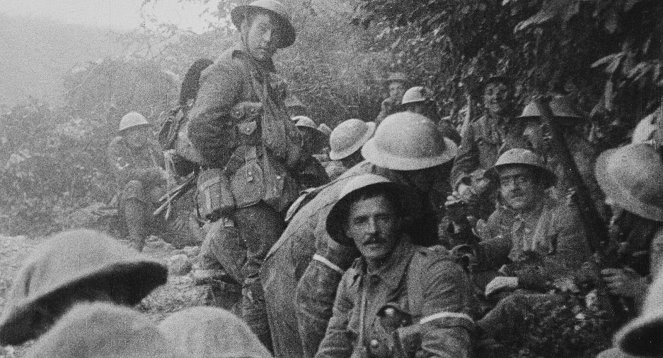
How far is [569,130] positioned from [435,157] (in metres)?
1.82

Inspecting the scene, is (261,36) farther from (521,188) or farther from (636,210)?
(636,210)

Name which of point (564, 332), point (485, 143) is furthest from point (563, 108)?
point (485, 143)

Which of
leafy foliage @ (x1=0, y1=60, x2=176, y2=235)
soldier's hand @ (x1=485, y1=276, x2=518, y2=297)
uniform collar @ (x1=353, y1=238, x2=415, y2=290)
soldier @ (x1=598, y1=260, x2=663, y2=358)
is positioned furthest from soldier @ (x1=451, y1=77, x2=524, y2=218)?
leafy foliage @ (x1=0, y1=60, x2=176, y2=235)

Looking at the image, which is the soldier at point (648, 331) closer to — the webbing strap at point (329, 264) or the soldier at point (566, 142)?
the webbing strap at point (329, 264)

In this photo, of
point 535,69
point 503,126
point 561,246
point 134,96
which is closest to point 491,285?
point 561,246

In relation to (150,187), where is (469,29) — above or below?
above

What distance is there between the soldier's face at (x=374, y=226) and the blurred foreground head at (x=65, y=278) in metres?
1.48

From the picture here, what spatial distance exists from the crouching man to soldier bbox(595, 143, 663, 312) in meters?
0.96

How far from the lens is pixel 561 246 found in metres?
4.76

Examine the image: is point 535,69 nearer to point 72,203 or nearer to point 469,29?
point 469,29

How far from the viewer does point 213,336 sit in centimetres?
192

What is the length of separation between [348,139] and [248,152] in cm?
106

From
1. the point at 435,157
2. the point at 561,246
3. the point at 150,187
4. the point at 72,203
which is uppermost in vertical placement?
the point at 435,157

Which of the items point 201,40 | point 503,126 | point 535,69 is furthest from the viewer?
point 201,40
